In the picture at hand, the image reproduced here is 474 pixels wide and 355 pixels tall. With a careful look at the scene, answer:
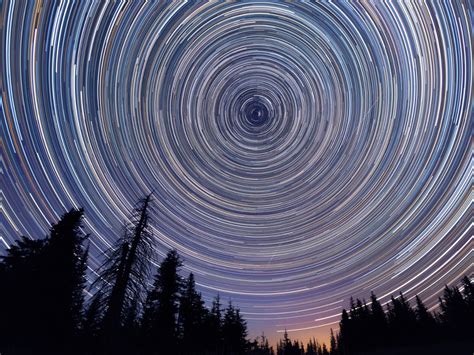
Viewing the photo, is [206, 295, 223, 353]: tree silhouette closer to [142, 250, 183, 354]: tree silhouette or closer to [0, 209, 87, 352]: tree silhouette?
[142, 250, 183, 354]: tree silhouette

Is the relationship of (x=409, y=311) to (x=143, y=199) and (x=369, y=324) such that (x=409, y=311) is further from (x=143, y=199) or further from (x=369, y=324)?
(x=143, y=199)

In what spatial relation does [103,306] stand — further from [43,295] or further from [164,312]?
[164,312]

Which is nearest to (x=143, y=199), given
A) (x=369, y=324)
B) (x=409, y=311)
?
(x=369, y=324)

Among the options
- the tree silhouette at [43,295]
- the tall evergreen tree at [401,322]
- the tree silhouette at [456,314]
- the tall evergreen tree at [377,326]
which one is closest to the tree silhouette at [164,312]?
the tree silhouette at [43,295]

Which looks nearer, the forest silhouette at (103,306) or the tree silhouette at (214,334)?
the forest silhouette at (103,306)

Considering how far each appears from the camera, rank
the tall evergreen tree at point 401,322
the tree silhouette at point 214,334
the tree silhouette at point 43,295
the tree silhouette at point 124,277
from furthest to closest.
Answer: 1. the tall evergreen tree at point 401,322
2. the tree silhouette at point 214,334
3. the tree silhouette at point 43,295
4. the tree silhouette at point 124,277

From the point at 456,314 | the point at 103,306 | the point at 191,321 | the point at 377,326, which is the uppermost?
the point at 456,314

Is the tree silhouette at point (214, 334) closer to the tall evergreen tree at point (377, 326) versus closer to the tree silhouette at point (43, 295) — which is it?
the tree silhouette at point (43, 295)

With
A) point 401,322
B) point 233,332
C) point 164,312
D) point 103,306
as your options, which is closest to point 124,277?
point 103,306

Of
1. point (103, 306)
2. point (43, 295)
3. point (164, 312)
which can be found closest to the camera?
point (103, 306)

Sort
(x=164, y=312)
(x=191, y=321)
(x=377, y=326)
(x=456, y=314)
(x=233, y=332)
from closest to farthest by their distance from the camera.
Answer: (x=164, y=312), (x=191, y=321), (x=233, y=332), (x=377, y=326), (x=456, y=314)

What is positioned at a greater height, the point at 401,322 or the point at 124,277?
the point at 401,322

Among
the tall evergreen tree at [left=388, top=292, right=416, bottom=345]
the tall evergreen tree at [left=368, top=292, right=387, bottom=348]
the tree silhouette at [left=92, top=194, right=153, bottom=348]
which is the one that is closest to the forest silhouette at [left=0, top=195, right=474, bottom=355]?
the tree silhouette at [left=92, top=194, right=153, bottom=348]

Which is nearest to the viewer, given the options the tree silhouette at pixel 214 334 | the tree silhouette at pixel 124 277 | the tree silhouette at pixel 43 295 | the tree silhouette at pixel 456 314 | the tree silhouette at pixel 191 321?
the tree silhouette at pixel 124 277
